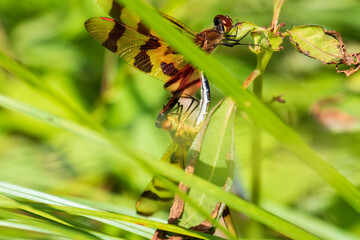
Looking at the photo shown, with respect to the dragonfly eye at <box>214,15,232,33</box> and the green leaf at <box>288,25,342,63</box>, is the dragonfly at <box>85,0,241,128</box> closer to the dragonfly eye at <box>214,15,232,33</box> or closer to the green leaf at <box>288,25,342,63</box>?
the dragonfly eye at <box>214,15,232,33</box>

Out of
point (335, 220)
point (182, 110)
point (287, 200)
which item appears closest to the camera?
point (182, 110)

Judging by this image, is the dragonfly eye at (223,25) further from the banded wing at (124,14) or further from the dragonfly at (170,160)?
the dragonfly at (170,160)

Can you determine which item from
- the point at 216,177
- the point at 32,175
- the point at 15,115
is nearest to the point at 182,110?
the point at 216,177

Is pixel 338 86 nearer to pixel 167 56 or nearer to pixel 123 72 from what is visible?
pixel 123 72

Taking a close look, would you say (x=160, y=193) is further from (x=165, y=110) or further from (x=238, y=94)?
(x=238, y=94)

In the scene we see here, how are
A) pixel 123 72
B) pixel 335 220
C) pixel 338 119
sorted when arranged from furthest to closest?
pixel 123 72
pixel 338 119
pixel 335 220

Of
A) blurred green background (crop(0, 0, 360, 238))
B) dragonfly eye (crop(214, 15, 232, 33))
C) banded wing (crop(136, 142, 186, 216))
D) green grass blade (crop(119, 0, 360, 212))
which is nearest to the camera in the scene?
green grass blade (crop(119, 0, 360, 212))

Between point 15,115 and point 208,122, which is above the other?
point 15,115

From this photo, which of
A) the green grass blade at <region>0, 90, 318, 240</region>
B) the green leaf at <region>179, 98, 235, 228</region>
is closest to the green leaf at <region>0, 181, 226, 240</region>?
the green leaf at <region>179, 98, 235, 228</region>
